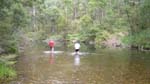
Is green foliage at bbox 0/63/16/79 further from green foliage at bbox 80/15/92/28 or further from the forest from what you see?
green foliage at bbox 80/15/92/28

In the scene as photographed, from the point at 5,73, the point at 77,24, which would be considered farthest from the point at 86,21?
the point at 5,73

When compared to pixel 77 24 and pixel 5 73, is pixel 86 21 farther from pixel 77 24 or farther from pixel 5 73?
pixel 5 73

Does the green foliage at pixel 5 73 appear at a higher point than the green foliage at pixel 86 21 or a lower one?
lower

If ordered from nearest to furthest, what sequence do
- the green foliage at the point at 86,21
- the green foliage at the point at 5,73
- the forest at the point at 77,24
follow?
1. the green foliage at the point at 5,73
2. the forest at the point at 77,24
3. the green foliage at the point at 86,21

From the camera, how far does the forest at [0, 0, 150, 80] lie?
34250mm

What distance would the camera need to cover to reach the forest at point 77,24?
3425cm

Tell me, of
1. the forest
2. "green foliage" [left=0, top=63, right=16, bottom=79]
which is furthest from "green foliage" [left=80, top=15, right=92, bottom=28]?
"green foliage" [left=0, top=63, right=16, bottom=79]

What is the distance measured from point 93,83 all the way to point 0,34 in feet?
48.9

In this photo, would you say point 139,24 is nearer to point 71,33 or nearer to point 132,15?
point 132,15

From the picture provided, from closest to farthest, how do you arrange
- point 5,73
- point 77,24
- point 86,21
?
1. point 5,73
2. point 86,21
3. point 77,24

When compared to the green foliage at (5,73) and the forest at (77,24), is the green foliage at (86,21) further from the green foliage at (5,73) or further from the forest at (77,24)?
the green foliage at (5,73)

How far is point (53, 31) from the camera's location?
82.6 metres

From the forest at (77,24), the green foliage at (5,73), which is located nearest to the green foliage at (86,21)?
the forest at (77,24)

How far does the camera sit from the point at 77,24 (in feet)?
257
